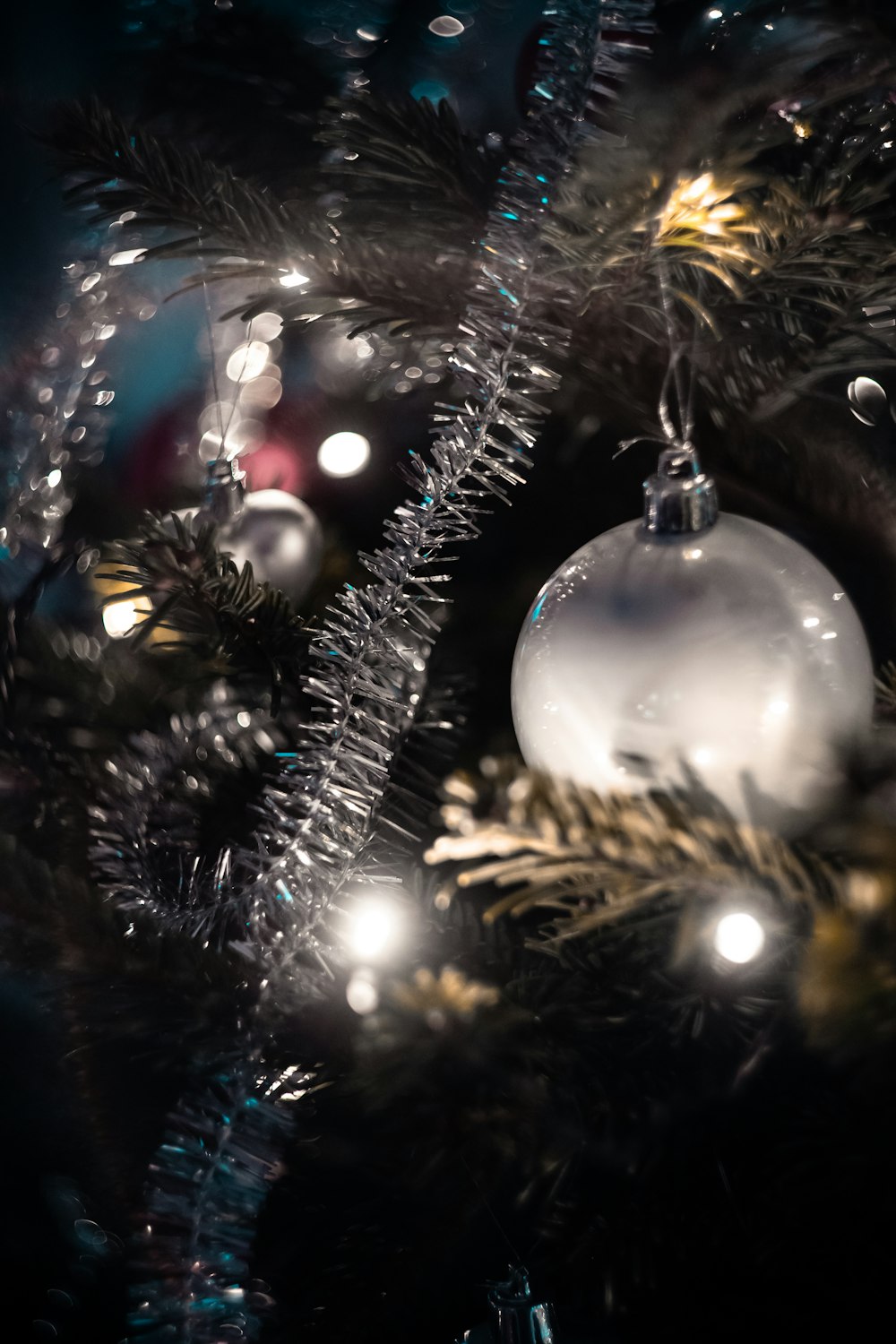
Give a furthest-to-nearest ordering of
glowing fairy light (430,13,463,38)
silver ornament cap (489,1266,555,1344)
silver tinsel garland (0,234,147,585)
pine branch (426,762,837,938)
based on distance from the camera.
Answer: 1. glowing fairy light (430,13,463,38)
2. silver tinsel garland (0,234,147,585)
3. silver ornament cap (489,1266,555,1344)
4. pine branch (426,762,837,938)

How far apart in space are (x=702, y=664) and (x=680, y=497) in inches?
2.8

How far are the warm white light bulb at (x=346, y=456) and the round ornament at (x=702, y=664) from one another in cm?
41

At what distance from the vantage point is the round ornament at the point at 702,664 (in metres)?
0.36

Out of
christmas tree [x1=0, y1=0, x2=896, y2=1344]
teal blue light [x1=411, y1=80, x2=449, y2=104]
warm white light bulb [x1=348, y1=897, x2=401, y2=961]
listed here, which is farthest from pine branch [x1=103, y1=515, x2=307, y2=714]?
teal blue light [x1=411, y1=80, x2=449, y2=104]

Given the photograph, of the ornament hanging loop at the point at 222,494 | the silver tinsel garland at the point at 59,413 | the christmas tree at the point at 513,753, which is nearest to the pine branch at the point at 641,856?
the christmas tree at the point at 513,753

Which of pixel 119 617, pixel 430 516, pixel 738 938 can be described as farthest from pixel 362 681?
pixel 119 617

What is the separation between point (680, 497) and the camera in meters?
0.39

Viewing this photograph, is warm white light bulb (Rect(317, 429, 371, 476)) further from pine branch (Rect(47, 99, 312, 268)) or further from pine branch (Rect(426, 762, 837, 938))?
pine branch (Rect(426, 762, 837, 938))

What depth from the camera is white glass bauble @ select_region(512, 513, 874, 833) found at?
1.18 ft

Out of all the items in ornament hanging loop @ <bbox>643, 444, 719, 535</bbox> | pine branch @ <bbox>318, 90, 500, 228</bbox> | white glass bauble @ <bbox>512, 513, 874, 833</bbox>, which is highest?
pine branch @ <bbox>318, 90, 500, 228</bbox>

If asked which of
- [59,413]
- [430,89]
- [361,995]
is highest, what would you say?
[430,89]

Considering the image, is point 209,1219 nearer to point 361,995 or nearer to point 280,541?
point 361,995

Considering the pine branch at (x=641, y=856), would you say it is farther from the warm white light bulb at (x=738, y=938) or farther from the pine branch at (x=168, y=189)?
the pine branch at (x=168, y=189)

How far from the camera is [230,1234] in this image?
395 mm
